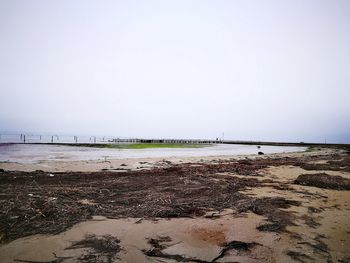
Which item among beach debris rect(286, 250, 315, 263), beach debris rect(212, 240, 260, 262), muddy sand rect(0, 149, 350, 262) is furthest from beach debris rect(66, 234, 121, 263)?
beach debris rect(286, 250, 315, 263)

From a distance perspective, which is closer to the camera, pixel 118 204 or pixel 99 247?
pixel 99 247

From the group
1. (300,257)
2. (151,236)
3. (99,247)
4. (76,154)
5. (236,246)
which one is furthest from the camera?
(76,154)

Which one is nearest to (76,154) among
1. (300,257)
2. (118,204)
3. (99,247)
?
(118,204)

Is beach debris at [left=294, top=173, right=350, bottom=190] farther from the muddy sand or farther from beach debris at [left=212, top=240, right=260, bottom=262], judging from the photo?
beach debris at [left=212, top=240, right=260, bottom=262]

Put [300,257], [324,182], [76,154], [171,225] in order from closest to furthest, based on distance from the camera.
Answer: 1. [300,257]
2. [171,225]
3. [324,182]
4. [76,154]

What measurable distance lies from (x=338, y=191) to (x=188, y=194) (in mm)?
5467

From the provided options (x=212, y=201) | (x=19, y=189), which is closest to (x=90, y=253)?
(x=212, y=201)

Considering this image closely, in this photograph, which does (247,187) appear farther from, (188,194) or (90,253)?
(90,253)

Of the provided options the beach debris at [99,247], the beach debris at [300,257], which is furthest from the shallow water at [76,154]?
the beach debris at [300,257]

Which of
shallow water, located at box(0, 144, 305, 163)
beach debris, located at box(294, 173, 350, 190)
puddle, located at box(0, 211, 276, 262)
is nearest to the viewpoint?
puddle, located at box(0, 211, 276, 262)

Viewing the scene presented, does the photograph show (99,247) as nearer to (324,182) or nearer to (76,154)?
(324,182)

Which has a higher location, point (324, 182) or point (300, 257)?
point (324, 182)

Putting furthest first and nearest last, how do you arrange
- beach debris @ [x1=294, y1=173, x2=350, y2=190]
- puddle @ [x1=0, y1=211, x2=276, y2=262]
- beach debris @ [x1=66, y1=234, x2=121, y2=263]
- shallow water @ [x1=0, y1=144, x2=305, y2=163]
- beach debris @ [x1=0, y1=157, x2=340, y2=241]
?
shallow water @ [x1=0, y1=144, x2=305, y2=163], beach debris @ [x1=294, y1=173, x2=350, y2=190], beach debris @ [x1=0, y1=157, x2=340, y2=241], puddle @ [x1=0, y1=211, x2=276, y2=262], beach debris @ [x1=66, y1=234, x2=121, y2=263]

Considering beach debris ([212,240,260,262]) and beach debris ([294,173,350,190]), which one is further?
beach debris ([294,173,350,190])
